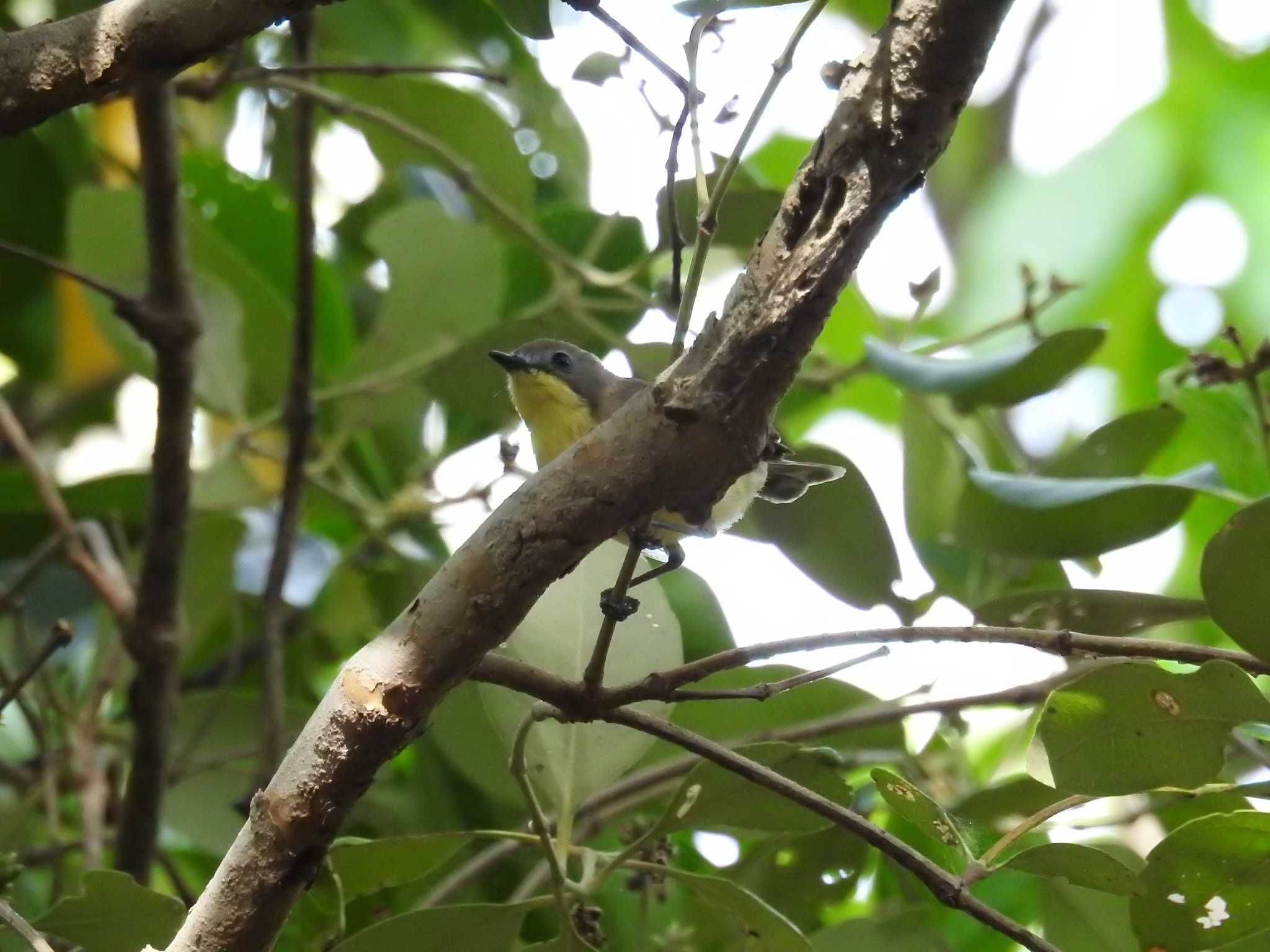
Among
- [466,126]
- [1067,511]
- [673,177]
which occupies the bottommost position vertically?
[1067,511]

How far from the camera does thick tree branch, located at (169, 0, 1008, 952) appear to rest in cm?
93

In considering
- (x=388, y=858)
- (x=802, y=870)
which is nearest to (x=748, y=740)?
(x=802, y=870)

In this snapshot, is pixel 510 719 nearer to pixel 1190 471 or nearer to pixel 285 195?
pixel 1190 471

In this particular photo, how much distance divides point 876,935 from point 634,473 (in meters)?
0.67

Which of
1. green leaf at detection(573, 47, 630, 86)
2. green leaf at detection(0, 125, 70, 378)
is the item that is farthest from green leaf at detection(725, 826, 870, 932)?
green leaf at detection(0, 125, 70, 378)

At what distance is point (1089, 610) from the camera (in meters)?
1.51

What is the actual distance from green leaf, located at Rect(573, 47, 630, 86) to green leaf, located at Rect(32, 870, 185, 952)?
932 millimetres

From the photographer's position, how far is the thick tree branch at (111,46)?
1029 mm

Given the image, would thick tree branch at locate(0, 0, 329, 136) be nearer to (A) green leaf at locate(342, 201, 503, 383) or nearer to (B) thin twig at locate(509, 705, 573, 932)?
(B) thin twig at locate(509, 705, 573, 932)

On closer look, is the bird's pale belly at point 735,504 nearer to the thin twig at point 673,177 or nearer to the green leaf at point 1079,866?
the thin twig at point 673,177

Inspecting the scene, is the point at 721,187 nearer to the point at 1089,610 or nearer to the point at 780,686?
the point at 780,686

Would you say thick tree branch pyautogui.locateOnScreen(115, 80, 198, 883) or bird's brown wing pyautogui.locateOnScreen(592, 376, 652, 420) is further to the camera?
bird's brown wing pyautogui.locateOnScreen(592, 376, 652, 420)

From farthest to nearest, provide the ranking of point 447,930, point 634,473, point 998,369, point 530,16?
point 998,369, point 530,16, point 447,930, point 634,473

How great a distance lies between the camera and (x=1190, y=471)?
166 cm
